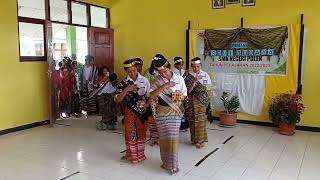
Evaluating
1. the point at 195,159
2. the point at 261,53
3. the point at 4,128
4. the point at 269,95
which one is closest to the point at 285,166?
the point at 195,159

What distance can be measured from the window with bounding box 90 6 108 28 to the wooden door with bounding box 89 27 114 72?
0.25 m

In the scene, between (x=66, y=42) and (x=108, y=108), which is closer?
(x=108, y=108)

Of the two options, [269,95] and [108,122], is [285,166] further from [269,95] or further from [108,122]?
[108,122]

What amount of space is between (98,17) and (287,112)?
4990 mm

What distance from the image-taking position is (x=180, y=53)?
6.88 metres

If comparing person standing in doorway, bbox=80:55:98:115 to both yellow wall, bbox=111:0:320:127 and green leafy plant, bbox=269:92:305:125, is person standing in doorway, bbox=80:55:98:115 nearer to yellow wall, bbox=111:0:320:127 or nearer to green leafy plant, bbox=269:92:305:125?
yellow wall, bbox=111:0:320:127

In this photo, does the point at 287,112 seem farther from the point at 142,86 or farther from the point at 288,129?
the point at 142,86

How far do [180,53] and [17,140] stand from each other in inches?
150

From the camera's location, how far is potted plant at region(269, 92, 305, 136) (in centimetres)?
524

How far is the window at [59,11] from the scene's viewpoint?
6340 millimetres

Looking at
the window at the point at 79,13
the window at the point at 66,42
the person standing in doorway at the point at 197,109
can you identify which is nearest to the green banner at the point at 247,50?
the person standing in doorway at the point at 197,109

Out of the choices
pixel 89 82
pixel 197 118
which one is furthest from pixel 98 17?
pixel 197 118

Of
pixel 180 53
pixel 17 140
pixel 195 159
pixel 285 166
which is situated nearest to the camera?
pixel 285 166

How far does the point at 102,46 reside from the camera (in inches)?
297
